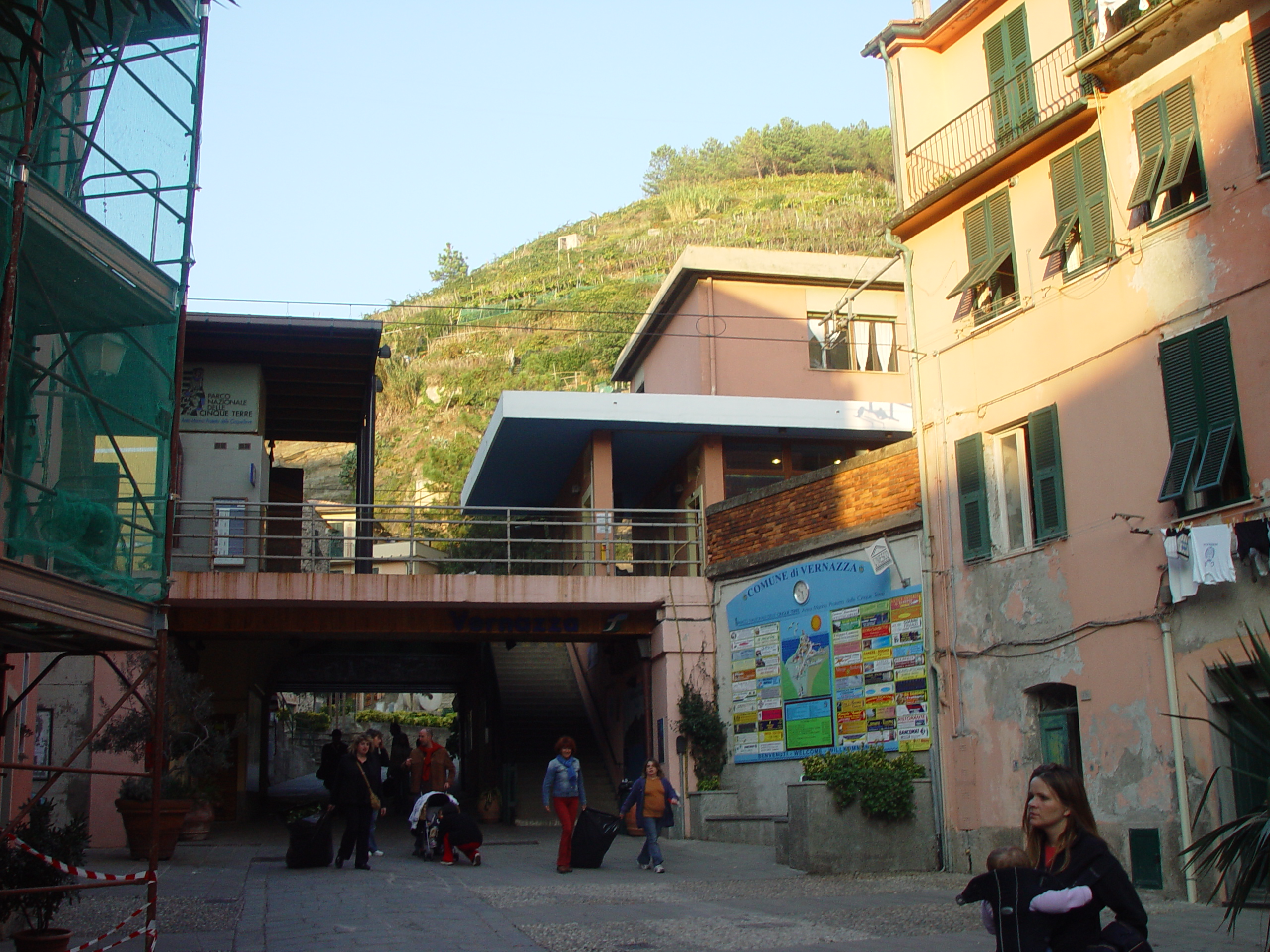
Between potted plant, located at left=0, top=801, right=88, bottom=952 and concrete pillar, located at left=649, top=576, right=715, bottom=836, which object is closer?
potted plant, located at left=0, top=801, right=88, bottom=952

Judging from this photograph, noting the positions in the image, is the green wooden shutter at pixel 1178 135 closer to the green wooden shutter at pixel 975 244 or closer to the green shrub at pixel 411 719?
the green wooden shutter at pixel 975 244

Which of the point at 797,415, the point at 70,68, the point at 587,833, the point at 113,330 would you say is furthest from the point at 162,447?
the point at 797,415

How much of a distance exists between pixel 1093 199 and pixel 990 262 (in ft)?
5.38

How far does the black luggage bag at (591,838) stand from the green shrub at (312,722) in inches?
1142

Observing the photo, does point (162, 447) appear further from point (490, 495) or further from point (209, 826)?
point (490, 495)

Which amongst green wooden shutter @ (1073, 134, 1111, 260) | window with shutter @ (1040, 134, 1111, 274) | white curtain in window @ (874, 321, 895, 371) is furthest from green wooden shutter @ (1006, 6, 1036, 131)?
white curtain in window @ (874, 321, 895, 371)

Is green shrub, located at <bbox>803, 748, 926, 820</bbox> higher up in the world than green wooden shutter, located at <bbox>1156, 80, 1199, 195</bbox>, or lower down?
lower down

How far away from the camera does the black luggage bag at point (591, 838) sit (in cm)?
1383

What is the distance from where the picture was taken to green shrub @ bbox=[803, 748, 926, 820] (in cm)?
1323

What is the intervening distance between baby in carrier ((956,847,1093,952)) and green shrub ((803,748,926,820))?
8875 mm

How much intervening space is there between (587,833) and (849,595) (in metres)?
4.93

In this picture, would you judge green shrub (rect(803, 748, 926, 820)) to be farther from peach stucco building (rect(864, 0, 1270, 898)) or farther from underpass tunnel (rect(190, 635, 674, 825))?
underpass tunnel (rect(190, 635, 674, 825))

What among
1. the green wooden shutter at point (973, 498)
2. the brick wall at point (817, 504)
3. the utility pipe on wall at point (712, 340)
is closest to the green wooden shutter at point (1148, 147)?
the green wooden shutter at point (973, 498)

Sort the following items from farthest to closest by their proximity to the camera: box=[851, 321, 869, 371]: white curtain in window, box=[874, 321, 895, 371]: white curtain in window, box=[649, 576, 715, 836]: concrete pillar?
box=[874, 321, 895, 371]: white curtain in window, box=[851, 321, 869, 371]: white curtain in window, box=[649, 576, 715, 836]: concrete pillar
